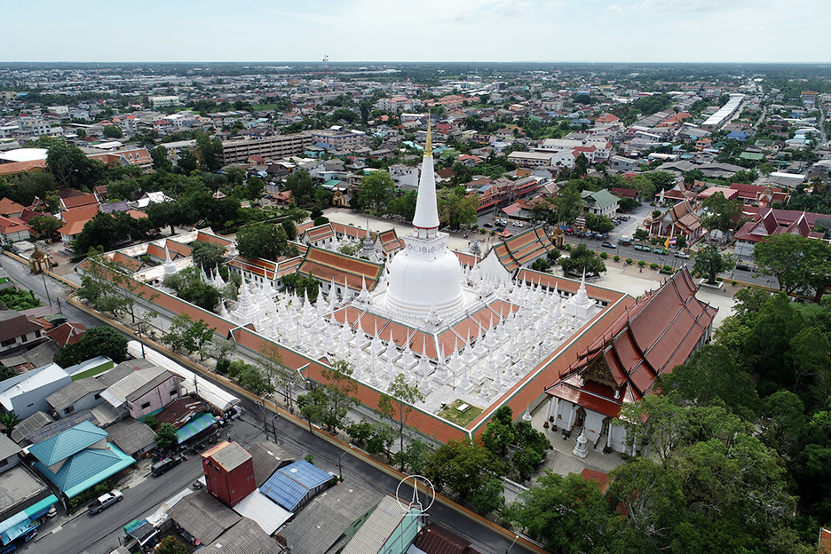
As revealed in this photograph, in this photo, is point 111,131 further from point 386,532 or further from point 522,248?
point 386,532

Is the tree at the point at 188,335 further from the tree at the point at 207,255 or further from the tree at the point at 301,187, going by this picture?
the tree at the point at 301,187

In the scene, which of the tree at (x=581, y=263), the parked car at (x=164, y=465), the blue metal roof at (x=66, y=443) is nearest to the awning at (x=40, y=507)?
the blue metal roof at (x=66, y=443)

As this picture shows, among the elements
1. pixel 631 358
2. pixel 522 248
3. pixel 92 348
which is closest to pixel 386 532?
pixel 631 358

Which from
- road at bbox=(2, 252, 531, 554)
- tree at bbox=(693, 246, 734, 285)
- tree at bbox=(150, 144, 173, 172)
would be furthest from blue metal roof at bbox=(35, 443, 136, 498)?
tree at bbox=(150, 144, 173, 172)

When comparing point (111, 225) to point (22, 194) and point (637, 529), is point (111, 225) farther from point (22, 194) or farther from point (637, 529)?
point (637, 529)

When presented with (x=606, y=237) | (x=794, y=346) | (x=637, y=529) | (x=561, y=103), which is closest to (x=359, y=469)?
(x=637, y=529)

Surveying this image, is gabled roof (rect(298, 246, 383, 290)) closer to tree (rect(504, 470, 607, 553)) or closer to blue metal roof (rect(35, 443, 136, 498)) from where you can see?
blue metal roof (rect(35, 443, 136, 498))
